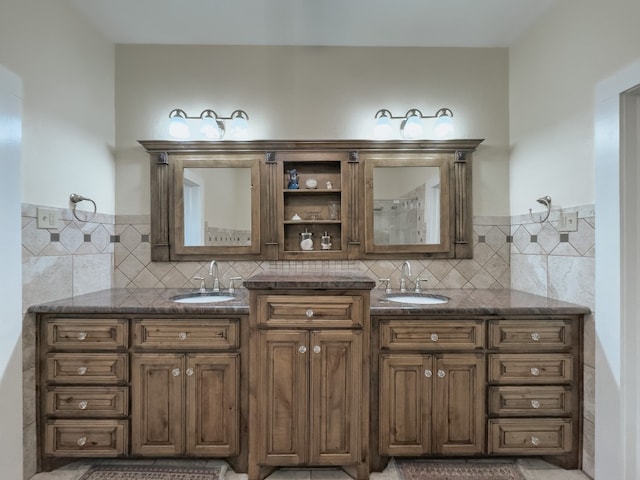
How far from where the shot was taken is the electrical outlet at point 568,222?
1.70 m

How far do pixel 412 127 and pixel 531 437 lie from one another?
1.97 m

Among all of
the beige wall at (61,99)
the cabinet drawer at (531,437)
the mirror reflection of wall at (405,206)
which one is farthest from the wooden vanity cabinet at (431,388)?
the beige wall at (61,99)

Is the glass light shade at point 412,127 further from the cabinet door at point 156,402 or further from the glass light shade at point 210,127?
the cabinet door at point 156,402

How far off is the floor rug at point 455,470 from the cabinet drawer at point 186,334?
1.14 m

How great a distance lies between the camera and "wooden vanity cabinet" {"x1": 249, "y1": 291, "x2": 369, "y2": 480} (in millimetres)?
1538

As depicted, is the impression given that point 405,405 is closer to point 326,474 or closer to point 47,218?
point 326,474

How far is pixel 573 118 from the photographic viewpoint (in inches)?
67.5

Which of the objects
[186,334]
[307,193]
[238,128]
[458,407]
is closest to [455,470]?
[458,407]

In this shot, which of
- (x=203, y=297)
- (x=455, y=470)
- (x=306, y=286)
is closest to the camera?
(x=306, y=286)

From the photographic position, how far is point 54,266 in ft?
5.76

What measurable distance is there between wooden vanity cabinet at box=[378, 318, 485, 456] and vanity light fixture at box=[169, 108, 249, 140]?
1.61 m

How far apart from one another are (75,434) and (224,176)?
1717 mm

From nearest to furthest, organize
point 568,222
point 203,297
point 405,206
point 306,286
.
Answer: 1. point 306,286
2. point 568,222
3. point 203,297
4. point 405,206
